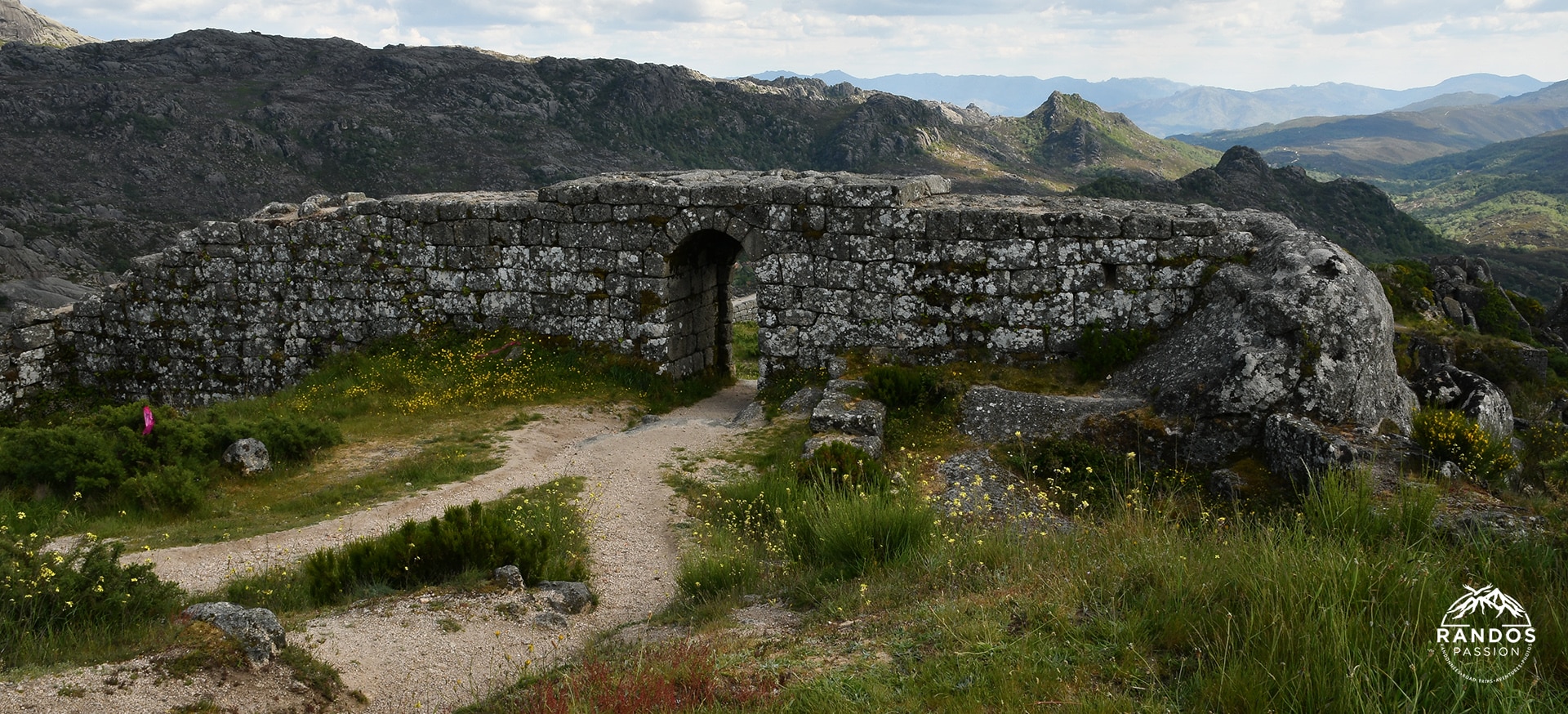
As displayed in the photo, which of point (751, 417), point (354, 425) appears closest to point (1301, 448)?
point (751, 417)

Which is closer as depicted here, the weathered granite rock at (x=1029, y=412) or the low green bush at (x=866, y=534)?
the low green bush at (x=866, y=534)

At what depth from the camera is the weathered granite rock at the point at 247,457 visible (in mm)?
10367

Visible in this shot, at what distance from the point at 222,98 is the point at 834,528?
239 ft

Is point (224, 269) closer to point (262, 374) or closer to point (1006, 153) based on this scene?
point (262, 374)

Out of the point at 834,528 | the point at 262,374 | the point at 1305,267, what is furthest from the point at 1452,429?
the point at 262,374

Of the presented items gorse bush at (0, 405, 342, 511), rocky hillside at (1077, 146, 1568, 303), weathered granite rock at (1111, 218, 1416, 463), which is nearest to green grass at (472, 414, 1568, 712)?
weathered granite rock at (1111, 218, 1416, 463)

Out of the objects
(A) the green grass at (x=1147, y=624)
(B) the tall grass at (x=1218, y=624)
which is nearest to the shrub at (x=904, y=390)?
(A) the green grass at (x=1147, y=624)

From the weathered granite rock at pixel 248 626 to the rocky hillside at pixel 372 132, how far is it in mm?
36802

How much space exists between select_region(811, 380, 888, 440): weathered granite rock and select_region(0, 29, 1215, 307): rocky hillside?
34554 mm

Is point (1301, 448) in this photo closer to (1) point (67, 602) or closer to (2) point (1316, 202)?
(1) point (67, 602)

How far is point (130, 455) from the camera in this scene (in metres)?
9.76

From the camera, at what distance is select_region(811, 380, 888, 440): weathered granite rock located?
10867 millimetres

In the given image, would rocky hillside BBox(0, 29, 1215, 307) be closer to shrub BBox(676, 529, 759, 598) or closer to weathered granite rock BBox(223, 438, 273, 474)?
weathered granite rock BBox(223, 438, 273, 474)

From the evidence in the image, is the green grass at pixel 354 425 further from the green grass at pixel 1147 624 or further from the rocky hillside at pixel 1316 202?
the rocky hillside at pixel 1316 202
